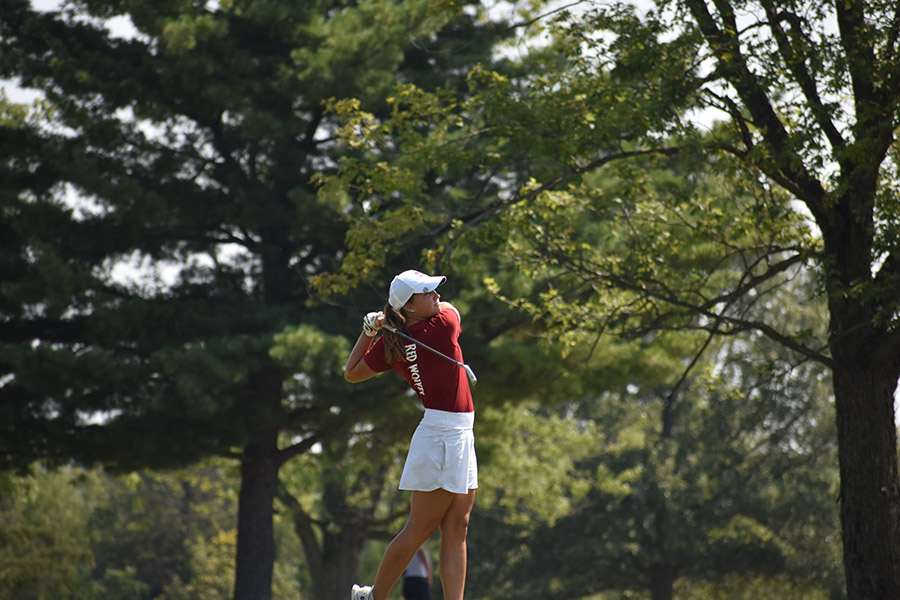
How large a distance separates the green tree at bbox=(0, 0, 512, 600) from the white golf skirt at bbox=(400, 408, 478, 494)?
8737mm

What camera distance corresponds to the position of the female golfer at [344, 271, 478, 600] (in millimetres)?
5047

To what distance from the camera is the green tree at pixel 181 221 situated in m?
14.1

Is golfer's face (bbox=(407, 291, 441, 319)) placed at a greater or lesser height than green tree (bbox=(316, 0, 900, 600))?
lesser

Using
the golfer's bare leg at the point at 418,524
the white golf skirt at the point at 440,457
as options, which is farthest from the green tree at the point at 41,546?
the white golf skirt at the point at 440,457

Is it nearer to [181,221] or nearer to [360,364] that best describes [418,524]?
[360,364]

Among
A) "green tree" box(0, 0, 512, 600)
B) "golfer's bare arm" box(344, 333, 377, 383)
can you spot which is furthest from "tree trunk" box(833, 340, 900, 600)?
"green tree" box(0, 0, 512, 600)

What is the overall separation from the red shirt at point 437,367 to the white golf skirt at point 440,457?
8 cm

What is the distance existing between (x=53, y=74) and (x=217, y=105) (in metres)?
2.39

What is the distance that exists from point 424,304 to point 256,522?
1234 centimetres

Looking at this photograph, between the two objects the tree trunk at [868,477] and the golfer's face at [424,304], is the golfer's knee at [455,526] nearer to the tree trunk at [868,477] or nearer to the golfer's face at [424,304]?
the golfer's face at [424,304]

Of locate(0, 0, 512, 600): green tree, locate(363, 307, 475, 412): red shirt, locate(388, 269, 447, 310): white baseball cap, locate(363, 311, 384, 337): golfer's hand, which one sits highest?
locate(0, 0, 512, 600): green tree

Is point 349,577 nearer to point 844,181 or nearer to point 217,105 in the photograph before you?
point 217,105

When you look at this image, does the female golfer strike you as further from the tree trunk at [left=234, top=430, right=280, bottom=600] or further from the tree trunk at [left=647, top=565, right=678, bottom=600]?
the tree trunk at [left=647, top=565, right=678, bottom=600]

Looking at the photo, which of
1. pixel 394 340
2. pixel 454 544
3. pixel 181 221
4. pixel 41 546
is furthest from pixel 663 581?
pixel 394 340
